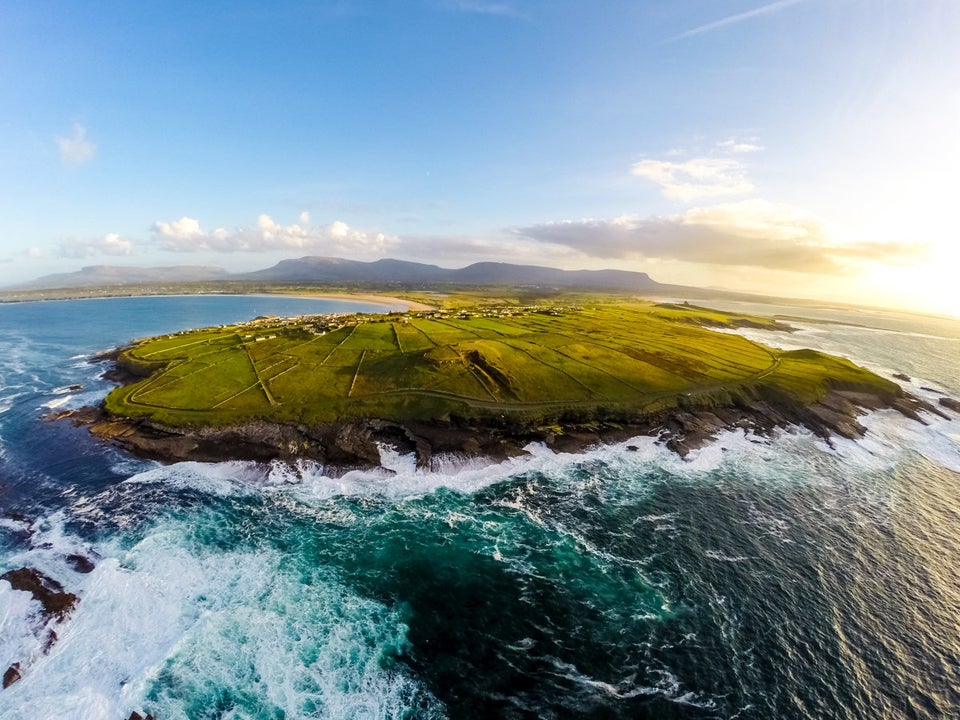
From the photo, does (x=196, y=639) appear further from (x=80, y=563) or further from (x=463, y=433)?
(x=463, y=433)

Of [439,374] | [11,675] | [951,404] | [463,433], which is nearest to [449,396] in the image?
[439,374]

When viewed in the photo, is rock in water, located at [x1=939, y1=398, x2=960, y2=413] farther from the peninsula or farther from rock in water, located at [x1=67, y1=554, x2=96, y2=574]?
rock in water, located at [x1=67, y1=554, x2=96, y2=574]

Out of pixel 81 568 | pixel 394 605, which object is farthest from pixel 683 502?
pixel 81 568

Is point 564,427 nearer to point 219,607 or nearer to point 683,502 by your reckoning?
point 683,502

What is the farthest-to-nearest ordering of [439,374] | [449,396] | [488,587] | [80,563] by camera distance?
[439,374]
[449,396]
[80,563]
[488,587]

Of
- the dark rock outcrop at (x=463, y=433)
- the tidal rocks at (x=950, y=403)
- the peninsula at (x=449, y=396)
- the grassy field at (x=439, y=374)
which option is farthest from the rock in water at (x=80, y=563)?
the tidal rocks at (x=950, y=403)
